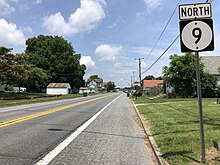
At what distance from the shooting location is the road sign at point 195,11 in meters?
6.00

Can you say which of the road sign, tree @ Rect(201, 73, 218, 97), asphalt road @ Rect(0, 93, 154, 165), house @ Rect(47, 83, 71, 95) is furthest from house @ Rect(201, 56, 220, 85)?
house @ Rect(47, 83, 71, 95)

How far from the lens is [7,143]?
850 cm

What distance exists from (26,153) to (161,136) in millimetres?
4310

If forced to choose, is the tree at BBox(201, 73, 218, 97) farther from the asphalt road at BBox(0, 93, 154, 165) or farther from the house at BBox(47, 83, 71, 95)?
the house at BBox(47, 83, 71, 95)

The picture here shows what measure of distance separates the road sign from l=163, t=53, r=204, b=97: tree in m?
35.3

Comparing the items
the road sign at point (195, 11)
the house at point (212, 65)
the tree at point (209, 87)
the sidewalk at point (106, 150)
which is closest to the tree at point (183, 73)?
the tree at point (209, 87)

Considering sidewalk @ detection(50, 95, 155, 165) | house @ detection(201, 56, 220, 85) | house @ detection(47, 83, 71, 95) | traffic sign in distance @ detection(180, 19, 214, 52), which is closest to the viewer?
traffic sign in distance @ detection(180, 19, 214, 52)

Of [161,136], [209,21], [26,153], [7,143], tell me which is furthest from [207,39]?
[7,143]

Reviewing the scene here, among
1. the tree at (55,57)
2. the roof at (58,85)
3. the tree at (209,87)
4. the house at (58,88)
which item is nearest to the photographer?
the tree at (209,87)

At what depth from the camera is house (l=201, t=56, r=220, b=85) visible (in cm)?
4578

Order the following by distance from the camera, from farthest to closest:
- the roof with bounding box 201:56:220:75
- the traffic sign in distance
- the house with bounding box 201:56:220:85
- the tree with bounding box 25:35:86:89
Answer: 1. the tree with bounding box 25:35:86:89
2. the roof with bounding box 201:56:220:75
3. the house with bounding box 201:56:220:85
4. the traffic sign in distance

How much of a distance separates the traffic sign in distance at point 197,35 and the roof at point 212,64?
42.1 m

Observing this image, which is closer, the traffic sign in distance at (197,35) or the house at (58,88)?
the traffic sign in distance at (197,35)

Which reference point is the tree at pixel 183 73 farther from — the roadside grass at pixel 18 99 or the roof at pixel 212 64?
the roadside grass at pixel 18 99
